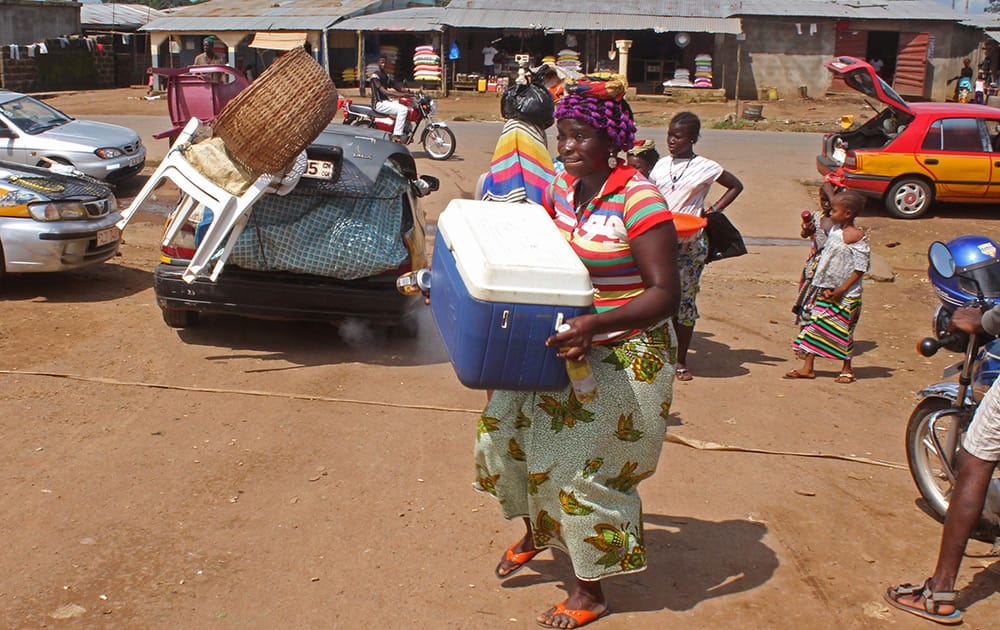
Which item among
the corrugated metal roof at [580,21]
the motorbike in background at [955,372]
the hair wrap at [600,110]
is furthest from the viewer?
the corrugated metal roof at [580,21]

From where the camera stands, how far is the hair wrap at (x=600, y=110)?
3.46 m

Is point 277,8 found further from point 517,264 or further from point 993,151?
point 517,264

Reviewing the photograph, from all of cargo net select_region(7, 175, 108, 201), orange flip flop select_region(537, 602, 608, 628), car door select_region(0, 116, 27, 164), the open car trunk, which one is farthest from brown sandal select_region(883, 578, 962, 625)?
car door select_region(0, 116, 27, 164)

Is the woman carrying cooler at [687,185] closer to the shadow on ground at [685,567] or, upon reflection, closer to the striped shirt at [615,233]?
the shadow on ground at [685,567]

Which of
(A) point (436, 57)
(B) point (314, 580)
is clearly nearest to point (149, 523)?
(B) point (314, 580)

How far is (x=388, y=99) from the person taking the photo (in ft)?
59.2

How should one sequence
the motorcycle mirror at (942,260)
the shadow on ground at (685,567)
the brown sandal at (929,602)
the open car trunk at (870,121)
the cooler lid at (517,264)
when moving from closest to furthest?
the cooler lid at (517,264) < the brown sandal at (929,602) < the shadow on ground at (685,567) < the motorcycle mirror at (942,260) < the open car trunk at (870,121)

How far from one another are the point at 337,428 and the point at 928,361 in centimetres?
471

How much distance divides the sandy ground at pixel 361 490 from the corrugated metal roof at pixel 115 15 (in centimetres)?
3576

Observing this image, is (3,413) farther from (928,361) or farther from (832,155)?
(832,155)

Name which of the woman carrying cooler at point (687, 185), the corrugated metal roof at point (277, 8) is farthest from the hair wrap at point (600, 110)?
the corrugated metal roof at point (277, 8)

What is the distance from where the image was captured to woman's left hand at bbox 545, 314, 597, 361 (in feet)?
10.3

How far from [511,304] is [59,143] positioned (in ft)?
41.8

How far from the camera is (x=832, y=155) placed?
1498 centimetres
